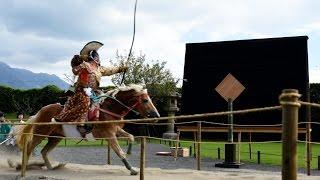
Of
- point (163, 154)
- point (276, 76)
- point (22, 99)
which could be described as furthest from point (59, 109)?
point (22, 99)

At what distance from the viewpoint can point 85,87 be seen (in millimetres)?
8828

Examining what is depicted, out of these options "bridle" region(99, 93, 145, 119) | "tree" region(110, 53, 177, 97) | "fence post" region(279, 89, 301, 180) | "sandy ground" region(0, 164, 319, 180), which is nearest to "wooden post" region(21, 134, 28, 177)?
"sandy ground" region(0, 164, 319, 180)

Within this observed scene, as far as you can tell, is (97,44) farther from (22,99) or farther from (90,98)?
(22,99)

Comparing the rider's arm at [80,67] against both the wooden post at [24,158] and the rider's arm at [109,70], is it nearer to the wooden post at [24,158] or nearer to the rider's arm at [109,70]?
the rider's arm at [109,70]

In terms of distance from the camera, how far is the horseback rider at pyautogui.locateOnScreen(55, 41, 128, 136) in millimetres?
8742

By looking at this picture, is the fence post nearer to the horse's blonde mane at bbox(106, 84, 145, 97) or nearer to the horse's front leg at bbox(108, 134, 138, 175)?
the horse's front leg at bbox(108, 134, 138, 175)

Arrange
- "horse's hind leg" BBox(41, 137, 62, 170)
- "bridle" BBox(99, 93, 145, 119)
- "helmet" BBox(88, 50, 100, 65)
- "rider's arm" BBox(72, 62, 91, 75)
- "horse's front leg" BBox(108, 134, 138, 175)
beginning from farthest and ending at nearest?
1. "horse's hind leg" BBox(41, 137, 62, 170)
2. "helmet" BBox(88, 50, 100, 65)
3. "rider's arm" BBox(72, 62, 91, 75)
4. "bridle" BBox(99, 93, 145, 119)
5. "horse's front leg" BBox(108, 134, 138, 175)

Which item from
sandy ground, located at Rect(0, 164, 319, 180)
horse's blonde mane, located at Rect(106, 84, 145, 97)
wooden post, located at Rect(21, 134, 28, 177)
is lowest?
sandy ground, located at Rect(0, 164, 319, 180)

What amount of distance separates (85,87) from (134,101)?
86 cm

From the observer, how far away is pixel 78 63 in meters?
9.06

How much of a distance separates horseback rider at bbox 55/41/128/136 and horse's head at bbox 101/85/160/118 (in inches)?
10.1

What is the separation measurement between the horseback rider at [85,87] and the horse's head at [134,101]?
0.84 feet

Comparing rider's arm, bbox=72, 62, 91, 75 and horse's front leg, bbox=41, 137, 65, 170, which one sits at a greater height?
rider's arm, bbox=72, 62, 91, 75

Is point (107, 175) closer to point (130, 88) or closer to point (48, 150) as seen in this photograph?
point (130, 88)
